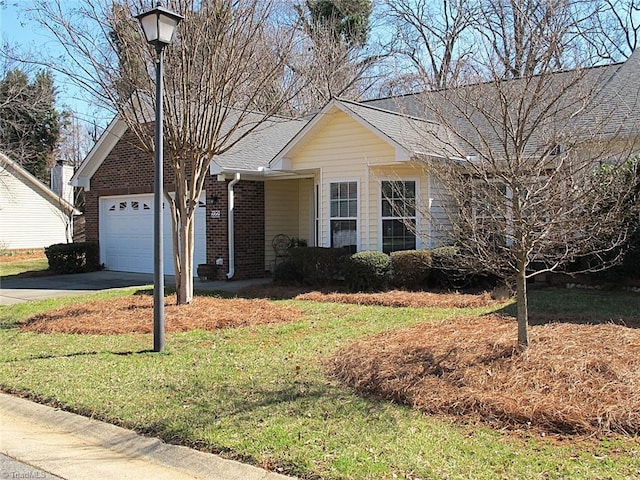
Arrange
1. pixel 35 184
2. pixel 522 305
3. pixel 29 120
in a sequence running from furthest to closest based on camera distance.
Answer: pixel 29 120 < pixel 35 184 < pixel 522 305

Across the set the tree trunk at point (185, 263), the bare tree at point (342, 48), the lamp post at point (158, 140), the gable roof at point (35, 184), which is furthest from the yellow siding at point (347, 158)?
the gable roof at point (35, 184)

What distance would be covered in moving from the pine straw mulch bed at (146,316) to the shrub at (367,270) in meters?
2.30

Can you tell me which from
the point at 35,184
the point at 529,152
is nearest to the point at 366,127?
the point at 529,152

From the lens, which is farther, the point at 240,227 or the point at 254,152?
the point at 254,152

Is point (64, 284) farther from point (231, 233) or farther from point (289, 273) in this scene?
point (289, 273)

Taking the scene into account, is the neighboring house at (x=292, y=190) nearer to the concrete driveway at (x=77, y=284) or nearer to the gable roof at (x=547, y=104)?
the concrete driveway at (x=77, y=284)

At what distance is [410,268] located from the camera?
1295cm

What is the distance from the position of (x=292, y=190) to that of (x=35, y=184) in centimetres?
1962

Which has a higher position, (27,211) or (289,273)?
(27,211)

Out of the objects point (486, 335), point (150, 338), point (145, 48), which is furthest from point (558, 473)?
point (145, 48)

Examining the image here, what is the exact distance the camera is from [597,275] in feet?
40.5

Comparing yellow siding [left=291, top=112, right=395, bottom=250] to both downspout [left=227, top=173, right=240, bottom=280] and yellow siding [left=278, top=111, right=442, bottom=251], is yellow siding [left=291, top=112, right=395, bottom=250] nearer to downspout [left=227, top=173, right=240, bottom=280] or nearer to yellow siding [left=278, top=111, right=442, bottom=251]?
yellow siding [left=278, top=111, right=442, bottom=251]

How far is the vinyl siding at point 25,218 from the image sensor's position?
101 ft

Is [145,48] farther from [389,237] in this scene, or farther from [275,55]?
[389,237]
